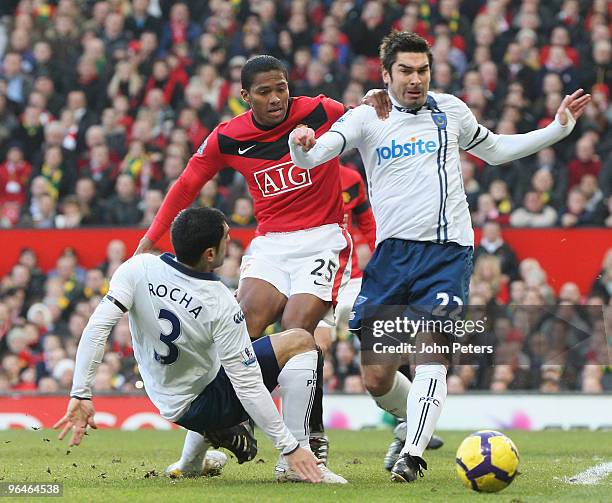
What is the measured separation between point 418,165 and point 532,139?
2.54 feet

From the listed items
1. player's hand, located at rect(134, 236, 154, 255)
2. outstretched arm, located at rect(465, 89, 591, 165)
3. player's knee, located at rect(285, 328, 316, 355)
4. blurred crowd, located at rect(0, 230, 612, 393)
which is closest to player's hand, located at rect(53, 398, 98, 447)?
player's knee, located at rect(285, 328, 316, 355)

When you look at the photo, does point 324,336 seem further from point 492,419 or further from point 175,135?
point 175,135

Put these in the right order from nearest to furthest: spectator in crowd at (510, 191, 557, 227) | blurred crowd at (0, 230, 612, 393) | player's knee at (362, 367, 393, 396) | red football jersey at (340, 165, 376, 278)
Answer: player's knee at (362, 367, 393, 396), red football jersey at (340, 165, 376, 278), blurred crowd at (0, 230, 612, 393), spectator in crowd at (510, 191, 557, 227)

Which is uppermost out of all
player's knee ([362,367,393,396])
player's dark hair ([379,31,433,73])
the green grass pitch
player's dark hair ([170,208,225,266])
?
player's dark hair ([379,31,433,73])

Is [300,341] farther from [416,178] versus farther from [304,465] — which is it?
[416,178]

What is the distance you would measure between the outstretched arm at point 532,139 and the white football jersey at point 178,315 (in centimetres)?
207

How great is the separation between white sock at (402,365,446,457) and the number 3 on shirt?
1.41m

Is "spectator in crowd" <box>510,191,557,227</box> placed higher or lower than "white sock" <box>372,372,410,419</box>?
higher

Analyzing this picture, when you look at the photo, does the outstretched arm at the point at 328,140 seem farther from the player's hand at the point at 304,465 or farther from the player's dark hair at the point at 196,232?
the player's hand at the point at 304,465

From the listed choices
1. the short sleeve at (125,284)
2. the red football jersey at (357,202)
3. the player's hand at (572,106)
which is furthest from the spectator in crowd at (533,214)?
the short sleeve at (125,284)

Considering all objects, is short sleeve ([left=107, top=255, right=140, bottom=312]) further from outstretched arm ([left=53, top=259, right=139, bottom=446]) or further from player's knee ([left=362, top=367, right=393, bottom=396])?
player's knee ([left=362, top=367, right=393, bottom=396])

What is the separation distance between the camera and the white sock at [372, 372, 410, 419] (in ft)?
27.2

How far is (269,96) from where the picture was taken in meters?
8.17

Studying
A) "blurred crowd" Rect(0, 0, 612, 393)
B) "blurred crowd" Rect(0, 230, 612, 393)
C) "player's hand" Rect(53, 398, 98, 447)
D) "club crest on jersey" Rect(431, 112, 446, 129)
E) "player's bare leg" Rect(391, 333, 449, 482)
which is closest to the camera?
"player's hand" Rect(53, 398, 98, 447)
